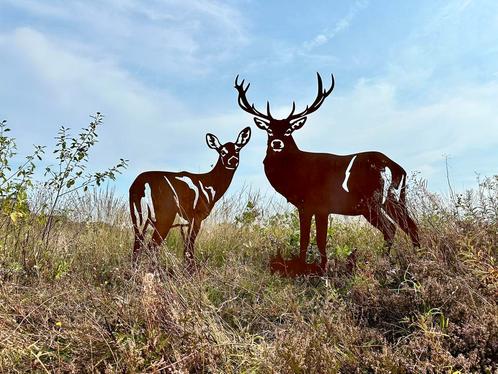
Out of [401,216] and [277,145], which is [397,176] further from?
[277,145]

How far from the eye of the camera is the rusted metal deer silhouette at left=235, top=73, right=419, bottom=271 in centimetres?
575

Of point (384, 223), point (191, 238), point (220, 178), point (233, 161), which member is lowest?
point (191, 238)

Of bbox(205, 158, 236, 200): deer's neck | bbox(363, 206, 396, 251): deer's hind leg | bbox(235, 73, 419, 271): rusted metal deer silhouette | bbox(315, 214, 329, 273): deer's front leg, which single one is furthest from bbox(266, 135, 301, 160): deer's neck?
bbox(363, 206, 396, 251): deer's hind leg

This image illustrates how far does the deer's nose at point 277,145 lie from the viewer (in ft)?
19.4

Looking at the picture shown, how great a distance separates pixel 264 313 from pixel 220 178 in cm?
244

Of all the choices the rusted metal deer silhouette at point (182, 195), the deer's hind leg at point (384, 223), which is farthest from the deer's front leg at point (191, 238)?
the deer's hind leg at point (384, 223)

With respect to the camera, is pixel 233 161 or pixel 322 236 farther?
pixel 233 161

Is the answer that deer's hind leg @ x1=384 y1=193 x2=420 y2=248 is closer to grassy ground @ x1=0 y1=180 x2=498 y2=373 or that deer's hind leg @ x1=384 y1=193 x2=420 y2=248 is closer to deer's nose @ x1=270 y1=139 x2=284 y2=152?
grassy ground @ x1=0 y1=180 x2=498 y2=373

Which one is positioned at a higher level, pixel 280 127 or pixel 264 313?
pixel 280 127

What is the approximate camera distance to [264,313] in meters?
4.20

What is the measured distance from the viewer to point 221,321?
392 centimetres

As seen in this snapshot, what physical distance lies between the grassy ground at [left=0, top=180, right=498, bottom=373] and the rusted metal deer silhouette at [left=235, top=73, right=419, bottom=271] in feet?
0.93

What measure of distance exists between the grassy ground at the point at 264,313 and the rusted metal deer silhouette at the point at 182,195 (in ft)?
2.01

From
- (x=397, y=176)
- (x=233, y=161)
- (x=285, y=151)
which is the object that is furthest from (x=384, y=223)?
(x=233, y=161)
